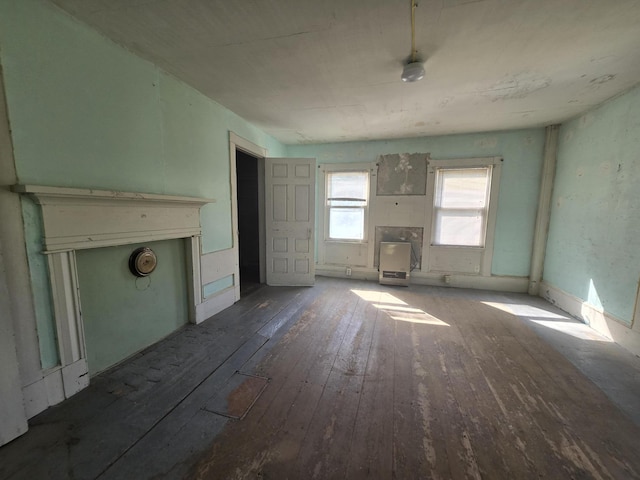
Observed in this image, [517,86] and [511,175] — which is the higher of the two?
[517,86]

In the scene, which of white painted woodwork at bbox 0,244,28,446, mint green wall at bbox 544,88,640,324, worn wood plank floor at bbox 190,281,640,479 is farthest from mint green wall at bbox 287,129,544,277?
white painted woodwork at bbox 0,244,28,446

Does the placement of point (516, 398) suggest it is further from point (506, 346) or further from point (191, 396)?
point (191, 396)

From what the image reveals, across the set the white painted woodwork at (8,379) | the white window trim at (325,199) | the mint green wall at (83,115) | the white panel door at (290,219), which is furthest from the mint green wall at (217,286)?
the white window trim at (325,199)

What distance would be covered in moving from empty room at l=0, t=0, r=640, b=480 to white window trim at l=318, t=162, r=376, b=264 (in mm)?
1030

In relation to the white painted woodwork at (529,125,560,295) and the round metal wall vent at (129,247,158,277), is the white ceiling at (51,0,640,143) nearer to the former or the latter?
the white painted woodwork at (529,125,560,295)

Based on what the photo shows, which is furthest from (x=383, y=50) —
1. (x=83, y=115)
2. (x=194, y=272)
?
(x=194, y=272)

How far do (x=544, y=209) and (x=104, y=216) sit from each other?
18.0ft

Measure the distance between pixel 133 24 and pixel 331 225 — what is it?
376cm

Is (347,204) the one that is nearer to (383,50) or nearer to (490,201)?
(490,201)

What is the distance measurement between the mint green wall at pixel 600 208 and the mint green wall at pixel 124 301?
465 cm

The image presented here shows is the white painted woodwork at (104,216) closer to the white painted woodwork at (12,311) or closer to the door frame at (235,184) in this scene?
the white painted woodwork at (12,311)

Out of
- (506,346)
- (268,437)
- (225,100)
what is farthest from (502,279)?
(225,100)

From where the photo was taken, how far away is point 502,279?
4145 mm

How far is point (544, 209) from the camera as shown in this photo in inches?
150
